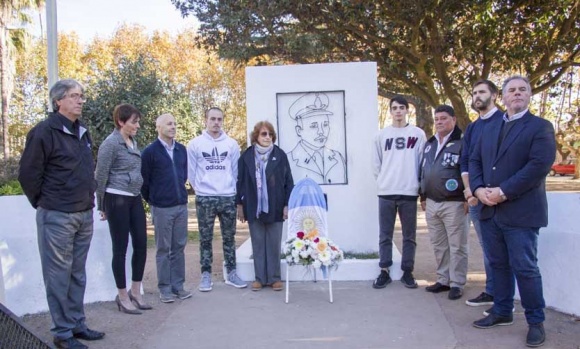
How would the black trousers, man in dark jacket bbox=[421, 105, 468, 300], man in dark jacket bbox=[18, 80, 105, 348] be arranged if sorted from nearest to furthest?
man in dark jacket bbox=[18, 80, 105, 348], the black trousers, man in dark jacket bbox=[421, 105, 468, 300]

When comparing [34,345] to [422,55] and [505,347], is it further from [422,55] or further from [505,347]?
[422,55]

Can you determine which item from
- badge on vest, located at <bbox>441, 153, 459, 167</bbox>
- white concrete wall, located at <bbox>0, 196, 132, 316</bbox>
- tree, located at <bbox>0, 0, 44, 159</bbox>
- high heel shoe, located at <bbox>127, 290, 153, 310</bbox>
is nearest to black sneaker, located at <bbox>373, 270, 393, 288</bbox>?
badge on vest, located at <bbox>441, 153, 459, 167</bbox>

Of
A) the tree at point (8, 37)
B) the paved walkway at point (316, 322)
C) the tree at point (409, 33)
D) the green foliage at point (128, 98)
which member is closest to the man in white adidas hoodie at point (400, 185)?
the paved walkway at point (316, 322)

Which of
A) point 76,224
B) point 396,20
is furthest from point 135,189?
point 396,20

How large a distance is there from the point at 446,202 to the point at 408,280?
1047 millimetres

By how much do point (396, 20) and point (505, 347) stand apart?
928 centimetres

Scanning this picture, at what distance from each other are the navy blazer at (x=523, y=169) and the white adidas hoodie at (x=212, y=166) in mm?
2776

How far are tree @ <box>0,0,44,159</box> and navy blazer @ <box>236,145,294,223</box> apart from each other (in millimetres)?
19543

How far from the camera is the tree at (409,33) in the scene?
38.1 ft

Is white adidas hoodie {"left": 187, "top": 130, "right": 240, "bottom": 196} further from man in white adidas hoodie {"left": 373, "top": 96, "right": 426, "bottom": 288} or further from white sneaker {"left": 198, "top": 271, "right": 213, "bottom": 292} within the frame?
man in white adidas hoodie {"left": 373, "top": 96, "right": 426, "bottom": 288}

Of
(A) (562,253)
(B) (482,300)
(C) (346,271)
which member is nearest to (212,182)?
(C) (346,271)

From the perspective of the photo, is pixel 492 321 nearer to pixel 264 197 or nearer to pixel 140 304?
pixel 264 197

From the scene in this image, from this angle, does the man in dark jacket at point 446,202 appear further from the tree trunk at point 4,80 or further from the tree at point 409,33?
the tree trunk at point 4,80

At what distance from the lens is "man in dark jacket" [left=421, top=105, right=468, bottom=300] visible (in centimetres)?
530
